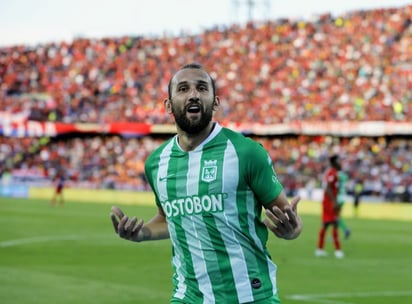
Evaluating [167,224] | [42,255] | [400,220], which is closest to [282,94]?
[400,220]

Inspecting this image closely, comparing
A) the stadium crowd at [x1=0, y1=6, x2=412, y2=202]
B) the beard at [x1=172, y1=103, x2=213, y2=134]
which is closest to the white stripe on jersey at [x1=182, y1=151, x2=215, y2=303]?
the beard at [x1=172, y1=103, x2=213, y2=134]

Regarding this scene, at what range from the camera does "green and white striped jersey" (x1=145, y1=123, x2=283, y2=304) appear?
201 inches

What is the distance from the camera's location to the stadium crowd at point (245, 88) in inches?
1688

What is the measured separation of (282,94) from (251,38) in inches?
277

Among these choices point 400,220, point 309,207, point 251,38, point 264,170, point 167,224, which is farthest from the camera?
point 251,38

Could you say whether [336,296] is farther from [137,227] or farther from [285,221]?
[285,221]

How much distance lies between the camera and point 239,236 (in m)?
5.16

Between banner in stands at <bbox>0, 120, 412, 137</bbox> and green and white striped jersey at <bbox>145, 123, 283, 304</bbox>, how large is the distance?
3660 cm

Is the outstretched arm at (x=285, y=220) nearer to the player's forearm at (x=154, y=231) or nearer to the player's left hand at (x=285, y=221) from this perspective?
the player's left hand at (x=285, y=221)

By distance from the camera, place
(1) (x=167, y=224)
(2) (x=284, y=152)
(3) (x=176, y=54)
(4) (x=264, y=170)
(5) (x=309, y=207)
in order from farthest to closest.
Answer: (3) (x=176, y=54) → (2) (x=284, y=152) → (5) (x=309, y=207) → (1) (x=167, y=224) → (4) (x=264, y=170)

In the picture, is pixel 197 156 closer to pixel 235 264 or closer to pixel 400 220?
pixel 235 264

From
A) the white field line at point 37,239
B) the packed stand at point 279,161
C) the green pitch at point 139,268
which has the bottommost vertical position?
the packed stand at point 279,161

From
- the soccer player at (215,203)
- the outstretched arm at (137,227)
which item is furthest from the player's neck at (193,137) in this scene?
the outstretched arm at (137,227)

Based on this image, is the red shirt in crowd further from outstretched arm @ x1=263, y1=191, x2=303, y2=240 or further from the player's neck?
outstretched arm @ x1=263, y1=191, x2=303, y2=240
